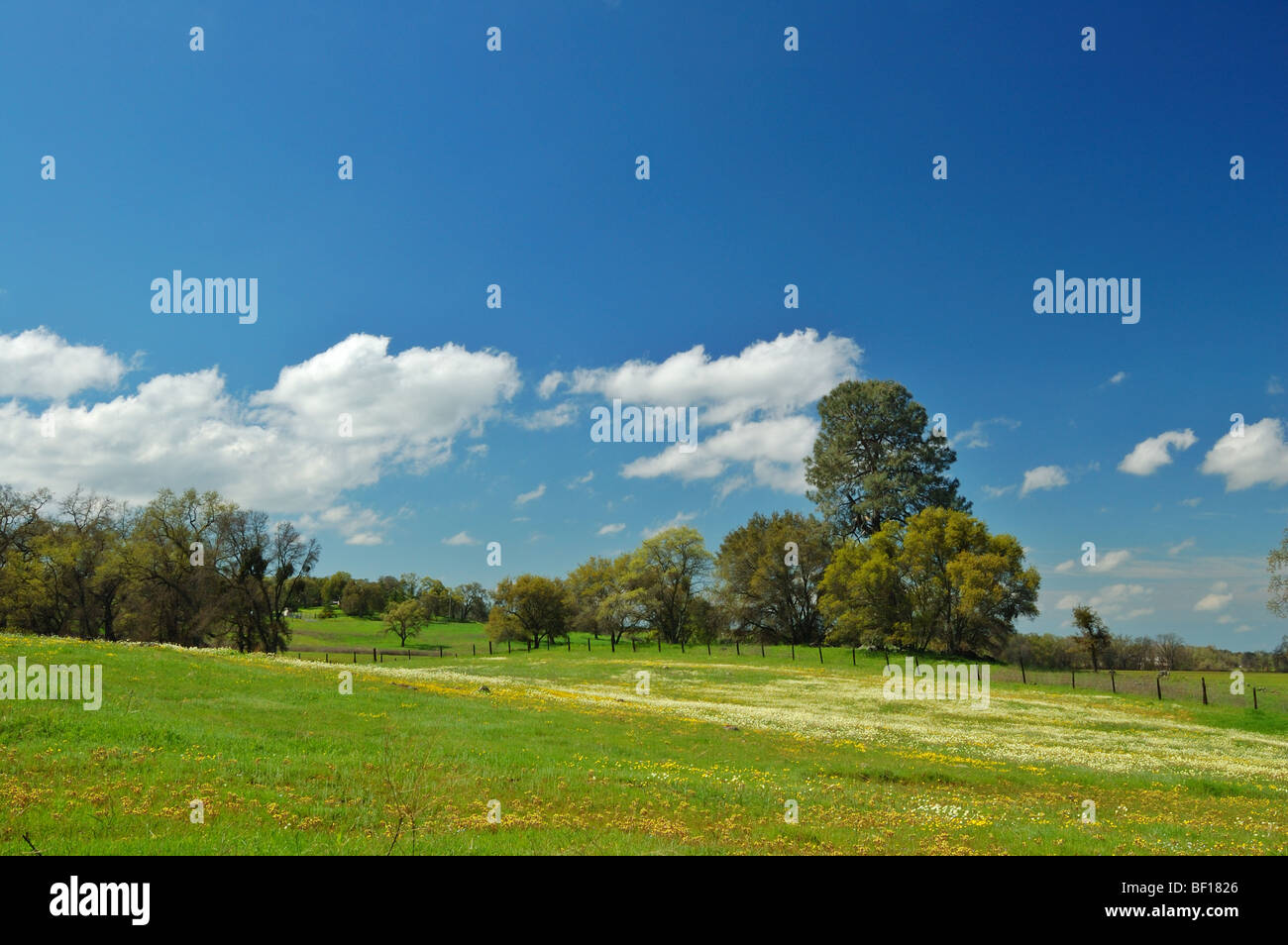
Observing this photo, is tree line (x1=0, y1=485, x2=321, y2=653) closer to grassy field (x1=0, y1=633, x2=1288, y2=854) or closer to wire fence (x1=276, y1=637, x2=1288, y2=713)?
wire fence (x1=276, y1=637, x2=1288, y2=713)

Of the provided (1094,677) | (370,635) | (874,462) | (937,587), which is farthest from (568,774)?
(370,635)

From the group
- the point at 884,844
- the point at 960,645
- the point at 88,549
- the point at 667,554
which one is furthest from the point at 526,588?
the point at 884,844

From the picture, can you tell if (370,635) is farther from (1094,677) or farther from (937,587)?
(1094,677)

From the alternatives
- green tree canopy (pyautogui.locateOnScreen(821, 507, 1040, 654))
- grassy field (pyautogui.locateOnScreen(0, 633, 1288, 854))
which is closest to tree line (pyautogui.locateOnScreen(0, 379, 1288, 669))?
green tree canopy (pyautogui.locateOnScreen(821, 507, 1040, 654))

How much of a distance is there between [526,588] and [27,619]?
57.0 m

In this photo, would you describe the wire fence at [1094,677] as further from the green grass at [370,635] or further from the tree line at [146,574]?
the green grass at [370,635]

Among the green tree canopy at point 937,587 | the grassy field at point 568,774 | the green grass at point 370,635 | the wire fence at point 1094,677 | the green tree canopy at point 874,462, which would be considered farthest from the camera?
the green grass at point 370,635

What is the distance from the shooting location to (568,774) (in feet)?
59.1

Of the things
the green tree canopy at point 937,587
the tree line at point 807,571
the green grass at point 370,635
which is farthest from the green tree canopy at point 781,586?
the green grass at point 370,635

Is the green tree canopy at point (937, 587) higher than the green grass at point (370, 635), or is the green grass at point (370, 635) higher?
the green tree canopy at point (937, 587)

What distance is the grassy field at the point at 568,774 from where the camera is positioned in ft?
41.1

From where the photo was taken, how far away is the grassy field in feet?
41.1

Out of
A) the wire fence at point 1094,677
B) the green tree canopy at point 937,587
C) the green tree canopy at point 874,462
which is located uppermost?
the green tree canopy at point 874,462
